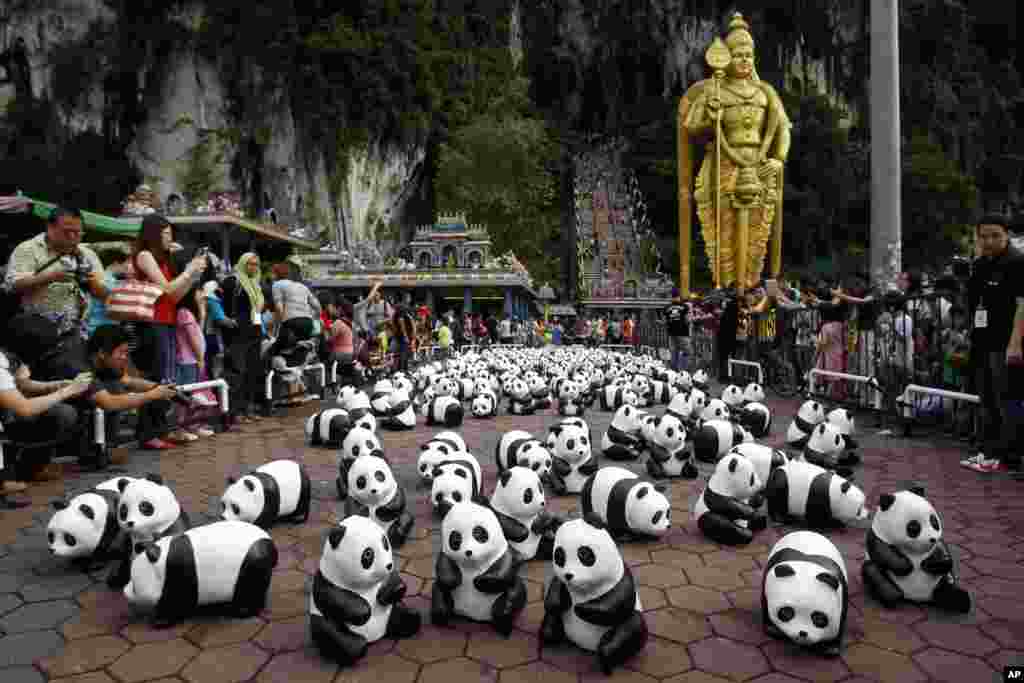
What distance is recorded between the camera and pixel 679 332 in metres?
13.9

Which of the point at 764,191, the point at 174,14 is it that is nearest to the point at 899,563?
the point at 764,191

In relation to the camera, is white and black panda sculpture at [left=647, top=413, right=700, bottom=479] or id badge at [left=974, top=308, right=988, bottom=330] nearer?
id badge at [left=974, top=308, right=988, bottom=330]

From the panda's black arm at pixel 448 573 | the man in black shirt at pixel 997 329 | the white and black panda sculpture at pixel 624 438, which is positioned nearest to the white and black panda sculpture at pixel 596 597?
the panda's black arm at pixel 448 573

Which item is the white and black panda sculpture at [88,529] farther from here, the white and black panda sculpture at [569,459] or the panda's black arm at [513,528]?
the white and black panda sculpture at [569,459]

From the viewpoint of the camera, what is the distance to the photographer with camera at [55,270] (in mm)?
5031

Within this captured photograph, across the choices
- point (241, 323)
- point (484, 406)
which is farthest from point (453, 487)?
point (241, 323)

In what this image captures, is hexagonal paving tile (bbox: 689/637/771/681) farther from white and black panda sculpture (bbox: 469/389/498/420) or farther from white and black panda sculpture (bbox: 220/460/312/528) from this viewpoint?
white and black panda sculpture (bbox: 469/389/498/420)

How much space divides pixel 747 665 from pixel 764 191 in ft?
50.4

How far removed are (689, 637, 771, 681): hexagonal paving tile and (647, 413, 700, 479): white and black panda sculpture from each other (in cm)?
262

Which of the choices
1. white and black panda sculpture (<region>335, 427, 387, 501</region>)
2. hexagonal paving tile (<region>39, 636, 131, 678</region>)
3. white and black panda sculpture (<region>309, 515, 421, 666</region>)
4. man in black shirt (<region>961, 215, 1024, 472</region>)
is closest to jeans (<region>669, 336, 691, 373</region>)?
man in black shirt (<region>961, 215, 1024, 472</region>)

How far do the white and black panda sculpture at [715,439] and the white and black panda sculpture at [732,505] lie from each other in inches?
65.2

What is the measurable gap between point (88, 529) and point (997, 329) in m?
6.31

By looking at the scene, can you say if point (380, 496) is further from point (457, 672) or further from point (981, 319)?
point (981, 319)

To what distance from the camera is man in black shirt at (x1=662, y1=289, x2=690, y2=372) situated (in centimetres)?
1374
